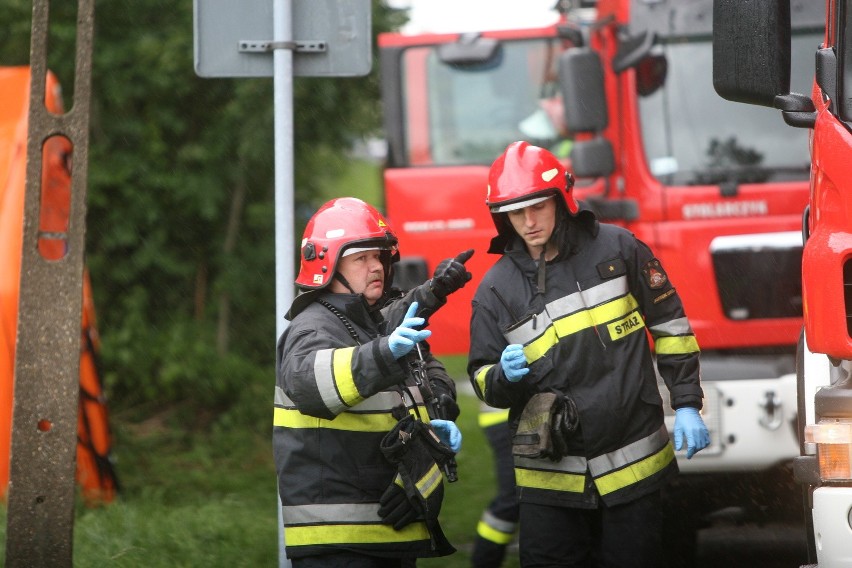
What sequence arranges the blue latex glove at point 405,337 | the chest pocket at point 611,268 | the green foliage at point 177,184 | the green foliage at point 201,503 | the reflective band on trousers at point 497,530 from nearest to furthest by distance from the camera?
the blue latex glove at point 405,337, the chest pocket at point 611,268, the green foliage at point 201,503, the reflective band on trousers at point 497,530, the green foliage at point 177,184

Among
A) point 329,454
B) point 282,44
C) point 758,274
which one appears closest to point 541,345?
point 329,454

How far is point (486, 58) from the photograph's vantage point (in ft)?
24.7

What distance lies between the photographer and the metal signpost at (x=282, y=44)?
15.6ft

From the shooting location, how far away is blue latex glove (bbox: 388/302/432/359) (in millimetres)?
3738

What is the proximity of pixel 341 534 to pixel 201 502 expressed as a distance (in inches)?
155

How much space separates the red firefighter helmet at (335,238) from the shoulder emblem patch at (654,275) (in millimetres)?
935

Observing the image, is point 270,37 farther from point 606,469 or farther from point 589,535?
point 589,535

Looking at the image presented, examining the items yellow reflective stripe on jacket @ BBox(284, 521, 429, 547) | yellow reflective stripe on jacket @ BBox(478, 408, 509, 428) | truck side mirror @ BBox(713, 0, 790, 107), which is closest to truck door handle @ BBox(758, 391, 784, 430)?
yellow reflective stripe on jacket @ BBox(478, 408, 509, 428)

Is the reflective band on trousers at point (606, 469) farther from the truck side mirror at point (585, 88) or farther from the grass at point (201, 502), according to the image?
the truck side mirror at point (585, 88)

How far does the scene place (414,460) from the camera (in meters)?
3.98

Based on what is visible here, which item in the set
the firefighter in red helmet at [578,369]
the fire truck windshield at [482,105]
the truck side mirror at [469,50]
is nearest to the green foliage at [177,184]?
the fire truck windshield at [482,105]

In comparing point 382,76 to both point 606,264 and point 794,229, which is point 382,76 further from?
point 606,264

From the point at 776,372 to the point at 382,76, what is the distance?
117 inches

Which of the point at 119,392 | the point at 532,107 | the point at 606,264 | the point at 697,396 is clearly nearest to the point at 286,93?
the point at 606,264
